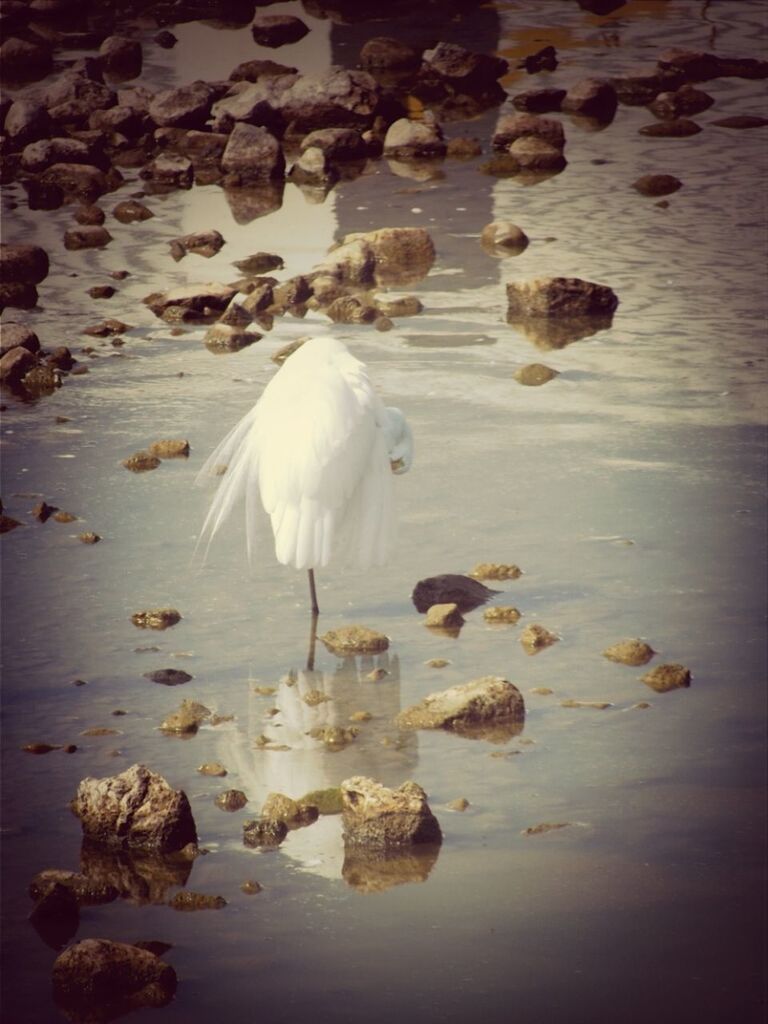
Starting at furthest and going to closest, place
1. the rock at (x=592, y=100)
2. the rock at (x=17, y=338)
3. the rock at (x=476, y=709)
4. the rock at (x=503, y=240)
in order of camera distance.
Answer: the rock at (x=592, y=100) → the rock at (x=503, y=240) → the rock at (x=17, y=338) → the rock at (x=476, y=709)

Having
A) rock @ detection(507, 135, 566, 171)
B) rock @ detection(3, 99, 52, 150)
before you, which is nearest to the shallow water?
rock @ detection(507, 135, 566, 171)

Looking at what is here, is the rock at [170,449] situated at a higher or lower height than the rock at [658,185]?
higher

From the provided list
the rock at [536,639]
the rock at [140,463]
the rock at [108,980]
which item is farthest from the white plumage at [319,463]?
the rock at [108,980]

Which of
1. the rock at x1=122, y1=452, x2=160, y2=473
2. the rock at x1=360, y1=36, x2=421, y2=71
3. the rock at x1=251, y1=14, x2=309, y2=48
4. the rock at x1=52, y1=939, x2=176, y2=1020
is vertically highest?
the rock at x1=52, y1=939, x2=176, y2=1020

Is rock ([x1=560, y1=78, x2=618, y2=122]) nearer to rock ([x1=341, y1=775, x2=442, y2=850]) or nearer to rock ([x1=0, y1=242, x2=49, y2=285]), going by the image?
rock ([x1=0, y1=242, x2=49, y2=285])

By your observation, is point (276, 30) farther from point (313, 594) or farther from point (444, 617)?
point (444, 617)

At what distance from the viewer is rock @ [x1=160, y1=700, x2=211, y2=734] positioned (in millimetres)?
4301

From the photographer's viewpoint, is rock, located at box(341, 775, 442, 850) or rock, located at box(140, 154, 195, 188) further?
rock, located at box(140, 154, 195, 188)

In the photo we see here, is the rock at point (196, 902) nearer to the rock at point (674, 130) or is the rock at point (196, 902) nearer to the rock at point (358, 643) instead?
the rock at point (358, 643)

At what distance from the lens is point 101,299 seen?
8211 millimetres

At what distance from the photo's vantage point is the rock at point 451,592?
497cm

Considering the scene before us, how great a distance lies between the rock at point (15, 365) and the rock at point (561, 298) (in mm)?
2029

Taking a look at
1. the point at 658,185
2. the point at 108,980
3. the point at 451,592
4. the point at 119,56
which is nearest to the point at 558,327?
the point at 658,185

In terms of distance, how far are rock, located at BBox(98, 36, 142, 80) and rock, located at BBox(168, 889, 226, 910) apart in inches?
463
